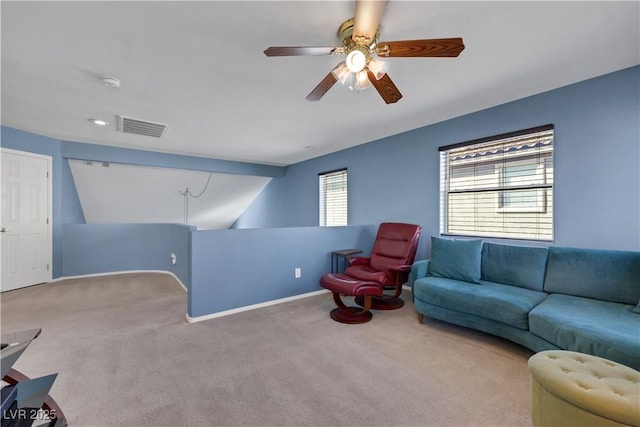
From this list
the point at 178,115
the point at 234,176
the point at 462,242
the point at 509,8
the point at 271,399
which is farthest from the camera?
the point at 234,176

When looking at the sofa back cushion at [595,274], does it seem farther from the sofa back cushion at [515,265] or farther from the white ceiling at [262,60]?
the white ceiling at [262,60]

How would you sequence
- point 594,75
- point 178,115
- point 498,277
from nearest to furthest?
1. point 594,75
2. point 498,277
3. point 178,115

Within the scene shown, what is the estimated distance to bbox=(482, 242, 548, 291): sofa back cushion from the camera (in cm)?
253

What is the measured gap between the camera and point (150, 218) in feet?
20.6

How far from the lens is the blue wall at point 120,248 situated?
4.54 meters

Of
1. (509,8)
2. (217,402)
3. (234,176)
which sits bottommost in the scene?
(217,402)

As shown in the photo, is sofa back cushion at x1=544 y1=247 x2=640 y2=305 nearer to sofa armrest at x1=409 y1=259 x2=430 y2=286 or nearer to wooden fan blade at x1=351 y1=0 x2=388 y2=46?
sofa armrest at x1=409 y1=259 x2=430 y2=286

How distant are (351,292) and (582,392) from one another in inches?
70.1

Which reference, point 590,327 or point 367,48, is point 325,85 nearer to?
point 367,48

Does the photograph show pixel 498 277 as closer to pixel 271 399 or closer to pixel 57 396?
pixel 271 399

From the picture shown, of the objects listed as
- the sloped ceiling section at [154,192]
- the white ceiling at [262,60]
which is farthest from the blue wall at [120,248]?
the white ceiling at [262,60]

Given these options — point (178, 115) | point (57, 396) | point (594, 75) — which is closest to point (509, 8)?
point (594, 75)

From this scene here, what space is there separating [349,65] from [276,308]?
105 inches

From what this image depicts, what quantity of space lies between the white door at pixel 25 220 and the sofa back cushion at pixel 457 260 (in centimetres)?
550
